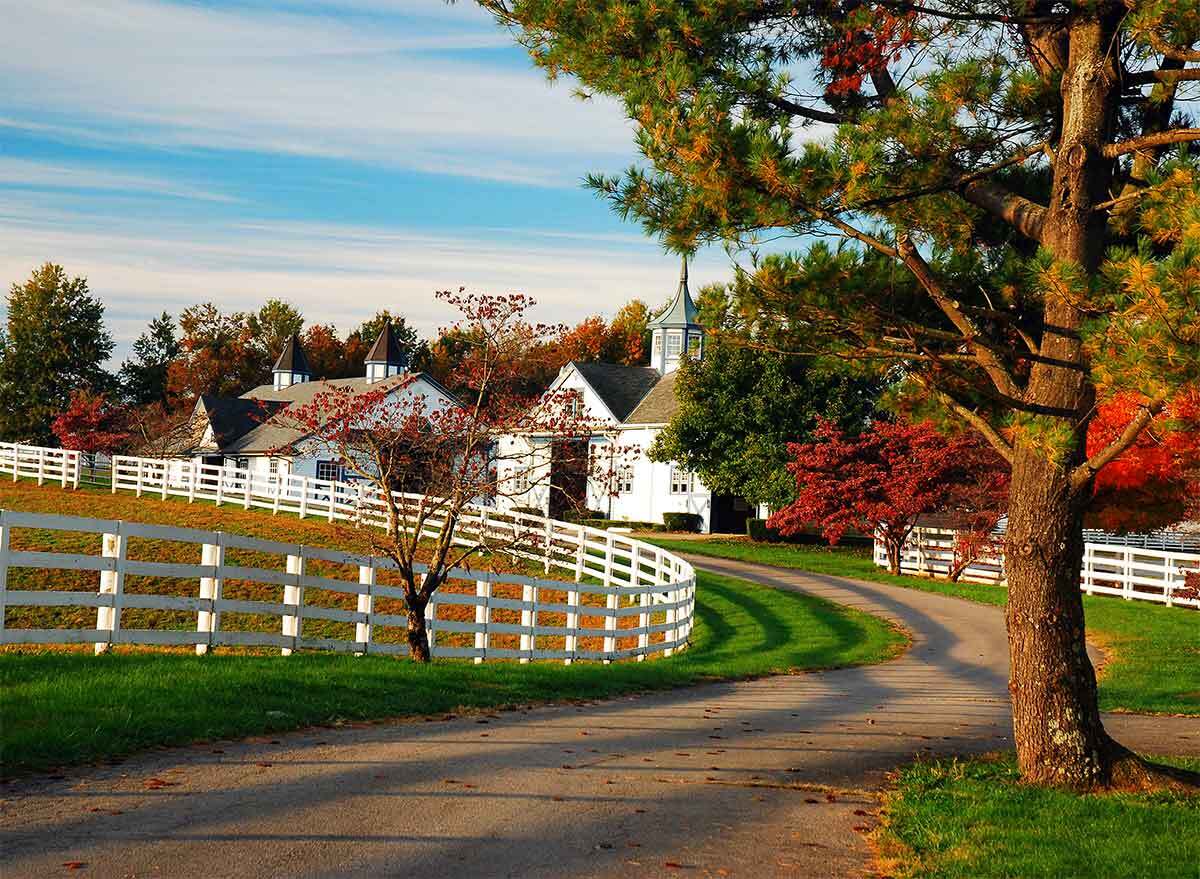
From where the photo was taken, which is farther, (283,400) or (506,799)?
(283,400)

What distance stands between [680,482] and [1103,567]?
1934 centimetres

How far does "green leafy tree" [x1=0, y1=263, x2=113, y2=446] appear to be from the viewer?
257 ft

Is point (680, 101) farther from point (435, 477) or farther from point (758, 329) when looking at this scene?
point (435, 477)

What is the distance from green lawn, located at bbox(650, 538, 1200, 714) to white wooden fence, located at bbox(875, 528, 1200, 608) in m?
0.61

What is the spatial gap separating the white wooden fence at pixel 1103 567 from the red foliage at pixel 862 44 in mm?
21719

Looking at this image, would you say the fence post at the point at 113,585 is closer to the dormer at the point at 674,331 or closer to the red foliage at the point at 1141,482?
A: the red foliage at the point at 1141,482

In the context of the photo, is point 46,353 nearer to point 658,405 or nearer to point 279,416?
point 279,416

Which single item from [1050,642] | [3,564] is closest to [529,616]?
[3,564]

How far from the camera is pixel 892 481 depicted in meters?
35.1

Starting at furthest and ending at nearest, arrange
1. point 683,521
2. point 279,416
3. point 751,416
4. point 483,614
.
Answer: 1. point 279,416
2. point 683,521
3. point 751,416
4. point 483,614

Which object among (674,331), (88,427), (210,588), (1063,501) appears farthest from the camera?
(674,331)

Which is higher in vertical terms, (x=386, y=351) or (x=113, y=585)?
(x=386, y=351)

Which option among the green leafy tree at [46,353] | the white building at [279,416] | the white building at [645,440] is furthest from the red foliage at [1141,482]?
the green leafy tree at [46,353]

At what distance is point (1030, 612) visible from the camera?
905 centimetres
